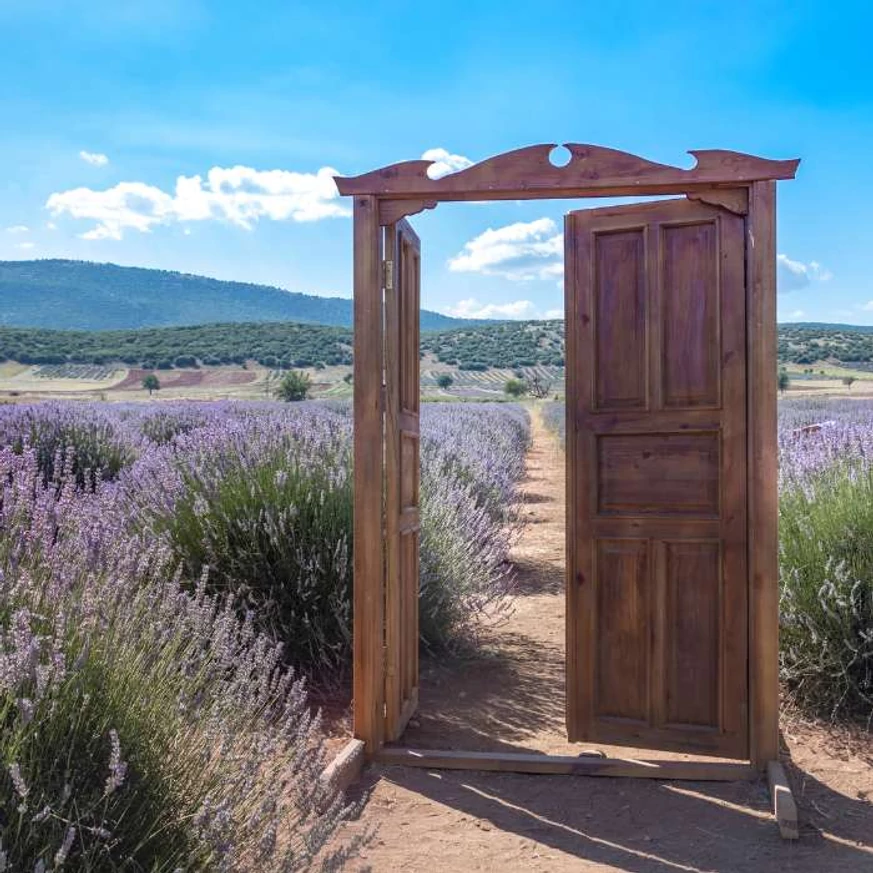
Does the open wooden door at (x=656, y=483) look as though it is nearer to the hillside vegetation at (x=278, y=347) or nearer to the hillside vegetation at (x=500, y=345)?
the hillside vegetation at (x=278, y=347)

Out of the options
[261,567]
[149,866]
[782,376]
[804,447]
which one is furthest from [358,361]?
[782,376]

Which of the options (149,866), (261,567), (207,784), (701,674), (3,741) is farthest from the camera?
(261,567)

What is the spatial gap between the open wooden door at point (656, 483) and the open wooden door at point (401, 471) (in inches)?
30.1

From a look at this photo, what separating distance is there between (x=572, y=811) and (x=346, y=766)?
921 mm

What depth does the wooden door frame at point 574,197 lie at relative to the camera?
4.34 m

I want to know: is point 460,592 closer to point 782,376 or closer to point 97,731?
point 97,731

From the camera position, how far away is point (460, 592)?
21.1 ft

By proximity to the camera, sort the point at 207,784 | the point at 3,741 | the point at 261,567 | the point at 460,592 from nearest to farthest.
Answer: the point at 3,741, the point at 207,784, the point at 261,567, the point at 460,592

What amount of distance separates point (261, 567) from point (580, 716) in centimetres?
199

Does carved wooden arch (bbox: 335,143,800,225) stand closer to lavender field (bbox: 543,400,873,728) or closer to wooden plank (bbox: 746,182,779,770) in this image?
wooden plank (bbox: 746,182,779,770)

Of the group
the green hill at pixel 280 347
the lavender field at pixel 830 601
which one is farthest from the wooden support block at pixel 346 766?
the green hill at pixel 280 347

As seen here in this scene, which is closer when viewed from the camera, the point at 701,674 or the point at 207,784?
the point at 207,784

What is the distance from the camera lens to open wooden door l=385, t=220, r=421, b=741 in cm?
467

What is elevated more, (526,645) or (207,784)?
(207,784)
